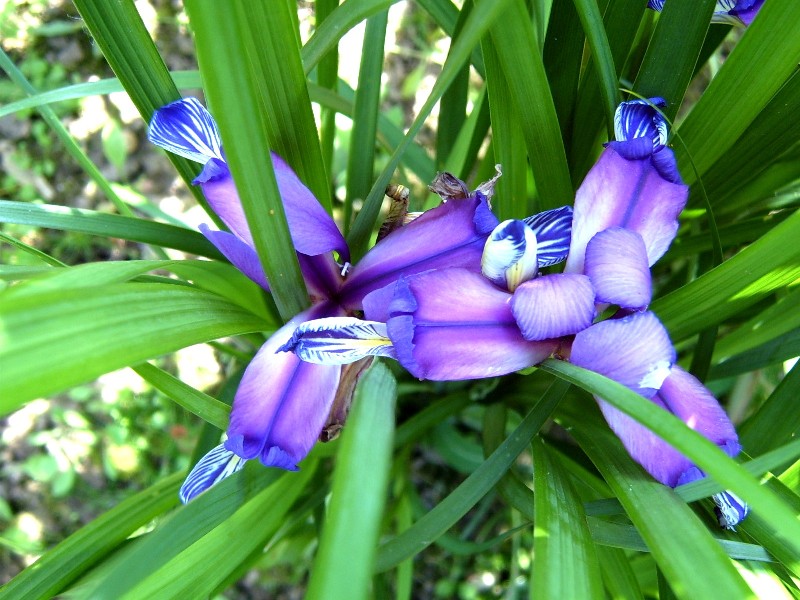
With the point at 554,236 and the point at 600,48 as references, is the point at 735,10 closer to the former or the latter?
the point at 600,48

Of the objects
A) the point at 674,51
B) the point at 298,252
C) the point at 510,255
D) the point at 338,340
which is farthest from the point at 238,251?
the point at 674,51

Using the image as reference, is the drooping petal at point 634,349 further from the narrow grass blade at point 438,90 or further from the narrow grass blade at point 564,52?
the narrow grass blade at point 564,52

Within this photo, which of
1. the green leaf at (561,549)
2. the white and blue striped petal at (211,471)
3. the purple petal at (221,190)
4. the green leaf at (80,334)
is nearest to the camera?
the green leaf at (80,334)

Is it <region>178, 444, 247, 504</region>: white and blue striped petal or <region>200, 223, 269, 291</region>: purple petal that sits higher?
<region>200, 223, 269, 291</region>: purple petal

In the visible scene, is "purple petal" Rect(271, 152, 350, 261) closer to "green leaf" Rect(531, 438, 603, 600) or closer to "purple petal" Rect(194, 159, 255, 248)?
"purple petal" Rect(194, 159, 255, 248)

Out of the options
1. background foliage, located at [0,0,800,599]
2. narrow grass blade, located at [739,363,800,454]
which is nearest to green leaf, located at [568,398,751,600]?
background foliage, located at [0,0,800,599]


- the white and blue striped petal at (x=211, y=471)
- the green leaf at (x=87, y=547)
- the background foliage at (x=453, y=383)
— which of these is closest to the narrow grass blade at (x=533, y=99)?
the background foliage at (x=453, y=383)

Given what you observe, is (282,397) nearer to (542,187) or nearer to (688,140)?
(542,187)
